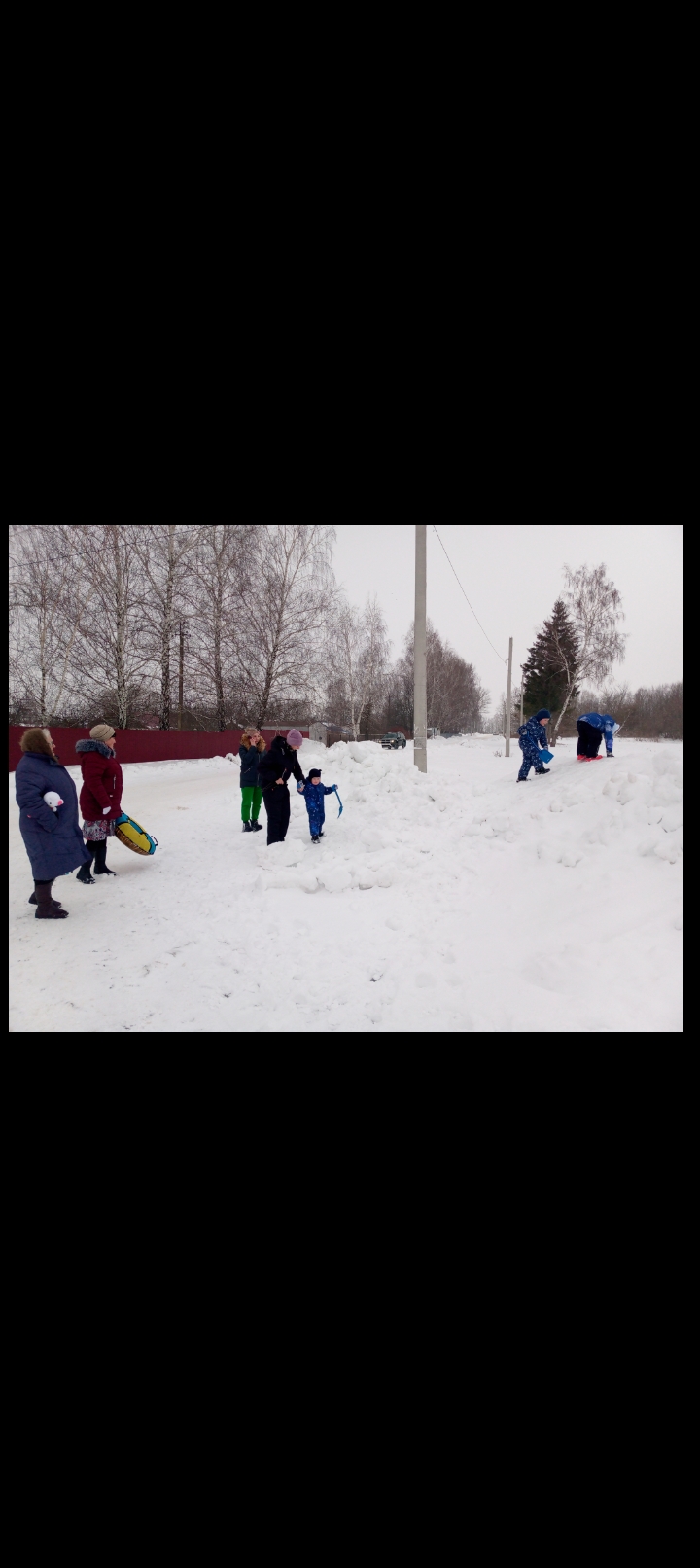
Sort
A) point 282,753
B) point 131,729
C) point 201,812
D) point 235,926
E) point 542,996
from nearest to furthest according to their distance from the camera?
point 542,996
point 235,926
point 131,729
point 282,753
point 201,812

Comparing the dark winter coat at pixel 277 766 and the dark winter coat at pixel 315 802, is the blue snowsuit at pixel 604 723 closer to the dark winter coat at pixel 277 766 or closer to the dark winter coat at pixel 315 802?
the dark winter coat at pixel 315 802

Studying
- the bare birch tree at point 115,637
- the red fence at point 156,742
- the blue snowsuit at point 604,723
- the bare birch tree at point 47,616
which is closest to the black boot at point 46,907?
the red fence at point 156,742

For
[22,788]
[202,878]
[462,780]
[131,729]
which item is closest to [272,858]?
[202,878]

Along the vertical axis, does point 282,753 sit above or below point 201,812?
above

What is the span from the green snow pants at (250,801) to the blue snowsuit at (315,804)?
2.07ft

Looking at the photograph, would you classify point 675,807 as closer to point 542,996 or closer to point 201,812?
point 542,996

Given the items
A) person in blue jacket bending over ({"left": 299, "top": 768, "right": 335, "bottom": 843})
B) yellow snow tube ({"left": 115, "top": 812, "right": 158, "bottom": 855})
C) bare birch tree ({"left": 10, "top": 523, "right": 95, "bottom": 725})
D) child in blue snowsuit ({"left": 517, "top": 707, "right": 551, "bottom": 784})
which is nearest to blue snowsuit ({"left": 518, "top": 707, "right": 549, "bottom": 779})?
child in blue snowsuit ({"left": 517, "top": 707, "right": 551, "bottom": 784})

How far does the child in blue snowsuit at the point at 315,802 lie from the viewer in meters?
4.24

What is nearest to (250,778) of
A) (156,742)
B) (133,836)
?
(156,742)

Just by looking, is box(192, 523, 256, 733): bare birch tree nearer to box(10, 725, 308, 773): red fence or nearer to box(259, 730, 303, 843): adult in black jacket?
box(10, 725, 308, 773): red fence

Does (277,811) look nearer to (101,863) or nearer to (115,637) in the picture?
(101,863)

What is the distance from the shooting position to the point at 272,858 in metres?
3.97

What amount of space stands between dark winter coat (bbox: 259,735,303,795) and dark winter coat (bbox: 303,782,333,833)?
13 cm

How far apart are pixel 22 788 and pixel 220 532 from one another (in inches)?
81.1
